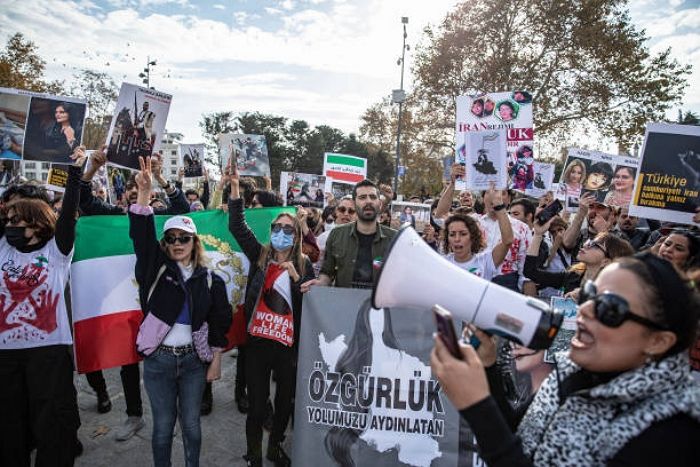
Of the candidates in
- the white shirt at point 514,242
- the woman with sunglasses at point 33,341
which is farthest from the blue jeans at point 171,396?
the white shirt at point 514,242

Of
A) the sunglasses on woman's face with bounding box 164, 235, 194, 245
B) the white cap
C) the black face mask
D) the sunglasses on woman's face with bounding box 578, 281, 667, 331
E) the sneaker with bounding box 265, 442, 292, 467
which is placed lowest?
the sneaker with bounding box 265, 442, 292, 467

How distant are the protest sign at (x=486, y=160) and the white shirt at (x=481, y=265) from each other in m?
0.92

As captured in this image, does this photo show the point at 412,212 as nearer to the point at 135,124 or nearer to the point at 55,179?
the point at 55,179

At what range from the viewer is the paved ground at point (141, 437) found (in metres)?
3.43

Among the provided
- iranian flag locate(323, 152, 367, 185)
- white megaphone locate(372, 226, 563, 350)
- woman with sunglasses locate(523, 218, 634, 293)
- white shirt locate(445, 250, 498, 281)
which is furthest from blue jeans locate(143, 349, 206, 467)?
iranian flag locate(323, 152, 367, 185)

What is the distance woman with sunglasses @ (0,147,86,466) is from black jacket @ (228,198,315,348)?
3.68ft

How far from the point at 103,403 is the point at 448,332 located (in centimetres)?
412

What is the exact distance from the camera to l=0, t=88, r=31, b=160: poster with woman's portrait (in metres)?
4.86

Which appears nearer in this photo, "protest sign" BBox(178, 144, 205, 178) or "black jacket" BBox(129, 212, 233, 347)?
"black jacket" BBox(129, 212, 233, 347)

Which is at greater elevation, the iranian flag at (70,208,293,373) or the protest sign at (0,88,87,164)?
the protest sign at (0,88,87,164)

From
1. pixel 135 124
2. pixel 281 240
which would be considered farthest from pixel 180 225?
pixel 135 124

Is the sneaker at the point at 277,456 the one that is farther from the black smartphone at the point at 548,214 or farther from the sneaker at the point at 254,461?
the black smartphone at the point at 548,214

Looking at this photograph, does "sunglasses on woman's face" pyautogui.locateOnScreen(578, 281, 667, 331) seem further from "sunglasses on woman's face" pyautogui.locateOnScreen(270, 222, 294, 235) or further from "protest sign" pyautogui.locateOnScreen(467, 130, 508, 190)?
"protest sign" pyautogui.locateOnScreen(467, 130, 508, 190)

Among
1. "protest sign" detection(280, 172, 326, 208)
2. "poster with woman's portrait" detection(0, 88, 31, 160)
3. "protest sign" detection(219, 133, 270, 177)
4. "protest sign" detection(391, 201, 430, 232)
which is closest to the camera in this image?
"poster with woman's portrait" detection(0, 88, 31, 160)
